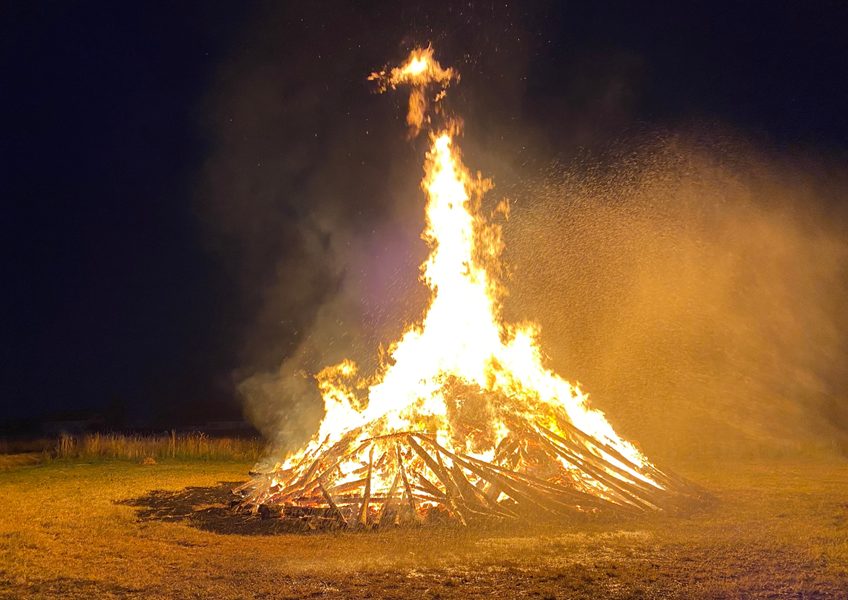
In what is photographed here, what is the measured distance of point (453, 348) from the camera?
462 inches

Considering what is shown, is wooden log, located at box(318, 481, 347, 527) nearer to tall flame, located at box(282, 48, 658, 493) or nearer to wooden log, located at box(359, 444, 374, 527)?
wooden log, located at box(359, 444, 374, 527)

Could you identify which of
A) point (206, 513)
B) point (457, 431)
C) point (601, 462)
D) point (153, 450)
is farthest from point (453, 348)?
point (153, 450)

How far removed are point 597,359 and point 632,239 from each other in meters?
4.38

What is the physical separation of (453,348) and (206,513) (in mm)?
5142

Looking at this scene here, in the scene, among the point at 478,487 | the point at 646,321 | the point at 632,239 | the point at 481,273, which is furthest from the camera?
the point at 646,321

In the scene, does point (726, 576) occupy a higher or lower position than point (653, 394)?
lower

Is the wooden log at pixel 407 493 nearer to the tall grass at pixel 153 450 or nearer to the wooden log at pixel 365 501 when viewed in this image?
the wooden log at pixel 365 501

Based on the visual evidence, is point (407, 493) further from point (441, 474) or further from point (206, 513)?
point (206, 513)

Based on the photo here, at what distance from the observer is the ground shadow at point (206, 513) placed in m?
8.20

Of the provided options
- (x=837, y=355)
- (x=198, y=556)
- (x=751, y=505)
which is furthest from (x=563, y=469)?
(x=837, y=355)

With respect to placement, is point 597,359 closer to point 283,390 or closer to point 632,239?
point 632,239

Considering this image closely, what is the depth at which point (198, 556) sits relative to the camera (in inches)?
261

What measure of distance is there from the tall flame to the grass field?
9.40 feet

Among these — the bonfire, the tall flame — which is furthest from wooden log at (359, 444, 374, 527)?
the tall flame
